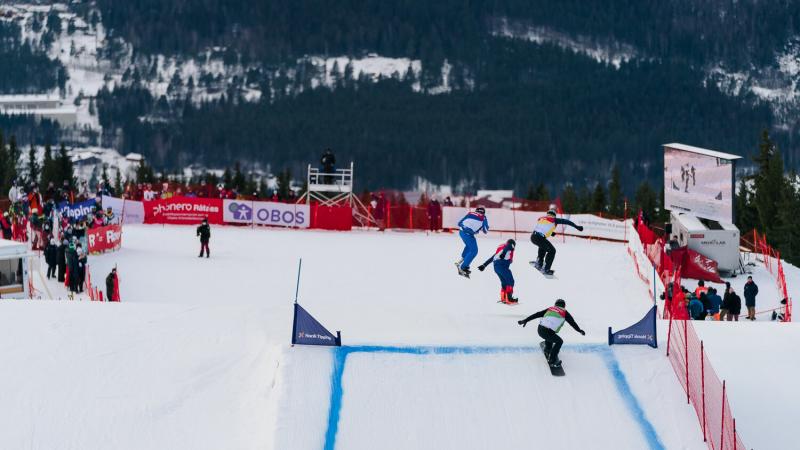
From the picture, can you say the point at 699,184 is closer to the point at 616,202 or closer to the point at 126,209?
the point at 126,209

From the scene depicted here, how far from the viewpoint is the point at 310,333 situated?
17.2 meters

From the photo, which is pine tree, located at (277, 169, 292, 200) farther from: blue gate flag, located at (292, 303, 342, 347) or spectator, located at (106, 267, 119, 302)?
blue gate flag, located at (292, 303, 342, 347)

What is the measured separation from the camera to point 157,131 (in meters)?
165

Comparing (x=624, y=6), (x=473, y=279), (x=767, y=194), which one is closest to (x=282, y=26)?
(x=624, y=6)

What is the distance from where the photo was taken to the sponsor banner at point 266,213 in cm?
3659

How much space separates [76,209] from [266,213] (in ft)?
21.0

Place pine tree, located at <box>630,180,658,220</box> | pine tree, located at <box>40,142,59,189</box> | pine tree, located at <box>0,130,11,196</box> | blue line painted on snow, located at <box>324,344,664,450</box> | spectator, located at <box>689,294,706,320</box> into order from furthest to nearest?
pine tree, located at <box>40,142,59,189</box>
pine tree, located at <box>630,180,658,220</box>
pine tree, located at <box>0,130,11,196</box>
spectator, located at <box>689,294,706,320</box>
blue line painted on snow, located at <box>324,344,664,450</box>

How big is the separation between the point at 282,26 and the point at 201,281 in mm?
161119

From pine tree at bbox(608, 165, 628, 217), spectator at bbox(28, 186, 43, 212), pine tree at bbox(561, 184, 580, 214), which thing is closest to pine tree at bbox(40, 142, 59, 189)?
pine tree at bbox(561, 184, 580, 214)

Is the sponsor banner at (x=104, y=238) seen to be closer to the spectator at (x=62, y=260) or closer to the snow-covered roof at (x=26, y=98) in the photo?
the spectator at (x=62, y=260)

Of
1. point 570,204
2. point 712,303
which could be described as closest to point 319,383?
point 712,303

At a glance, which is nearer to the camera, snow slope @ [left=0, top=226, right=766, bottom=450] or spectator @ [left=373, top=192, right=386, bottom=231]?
snow slope @ [left=0, top=226, right=766, bottom=450]

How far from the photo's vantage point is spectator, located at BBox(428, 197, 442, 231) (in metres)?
35.9

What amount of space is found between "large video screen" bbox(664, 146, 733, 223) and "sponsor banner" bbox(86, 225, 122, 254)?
14571mm
